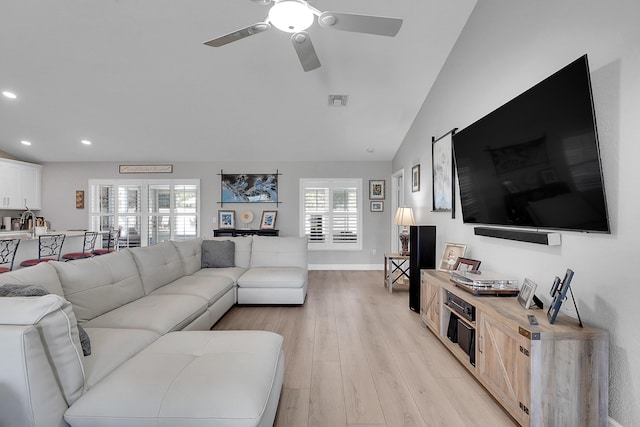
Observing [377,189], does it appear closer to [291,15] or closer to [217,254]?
[217,254]

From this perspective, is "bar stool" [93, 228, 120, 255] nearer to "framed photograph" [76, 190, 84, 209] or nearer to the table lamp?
"framed photograph" [76, 190, 84, 209]

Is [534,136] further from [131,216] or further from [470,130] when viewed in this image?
[131,216]

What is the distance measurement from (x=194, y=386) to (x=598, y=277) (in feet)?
7.01

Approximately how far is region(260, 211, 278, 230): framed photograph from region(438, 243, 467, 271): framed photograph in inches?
149

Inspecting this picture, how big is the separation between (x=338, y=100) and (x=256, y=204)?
10.1 ft

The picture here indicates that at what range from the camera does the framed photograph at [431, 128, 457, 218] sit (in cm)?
335

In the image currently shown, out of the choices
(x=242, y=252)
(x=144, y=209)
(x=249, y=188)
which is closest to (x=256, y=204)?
(x=249, y=188)

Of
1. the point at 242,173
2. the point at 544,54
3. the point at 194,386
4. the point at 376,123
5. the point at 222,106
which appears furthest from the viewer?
the point at 242,173

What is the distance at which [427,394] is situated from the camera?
1995 millimetres

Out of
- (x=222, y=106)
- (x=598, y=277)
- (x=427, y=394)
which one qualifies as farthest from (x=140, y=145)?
(x=598, y=277)

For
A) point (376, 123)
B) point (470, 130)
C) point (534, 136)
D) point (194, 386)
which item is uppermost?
point (376, 123)

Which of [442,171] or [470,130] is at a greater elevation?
[470,130]

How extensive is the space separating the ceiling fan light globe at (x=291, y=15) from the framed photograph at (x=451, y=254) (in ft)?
8.31

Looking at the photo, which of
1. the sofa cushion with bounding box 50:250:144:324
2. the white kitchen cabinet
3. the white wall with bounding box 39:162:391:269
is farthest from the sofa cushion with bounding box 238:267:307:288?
the white kitchen cabinet
